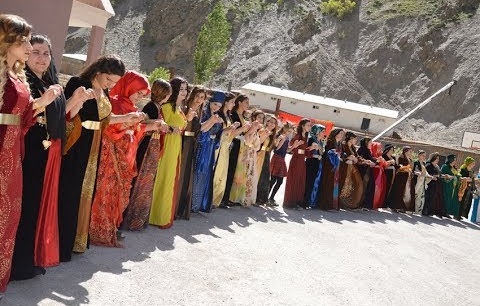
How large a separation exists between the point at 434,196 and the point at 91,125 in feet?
37.2

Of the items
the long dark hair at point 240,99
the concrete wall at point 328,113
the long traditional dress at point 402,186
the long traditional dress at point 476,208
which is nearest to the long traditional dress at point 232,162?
the long dark hair at point 240,99

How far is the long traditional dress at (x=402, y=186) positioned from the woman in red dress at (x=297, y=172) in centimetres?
376

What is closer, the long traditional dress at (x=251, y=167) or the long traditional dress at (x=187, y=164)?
the long traditional dress at (x=187, y=164)

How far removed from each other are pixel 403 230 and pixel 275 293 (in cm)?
634

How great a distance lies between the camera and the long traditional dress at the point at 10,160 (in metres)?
3.12

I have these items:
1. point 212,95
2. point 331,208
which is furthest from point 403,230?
point 212,95

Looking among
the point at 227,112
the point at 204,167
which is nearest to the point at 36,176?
the point at 204,167

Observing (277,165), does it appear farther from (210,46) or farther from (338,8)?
(338,8)

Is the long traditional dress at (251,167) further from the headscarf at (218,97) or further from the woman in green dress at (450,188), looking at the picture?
the woman in green dress at (450,188)

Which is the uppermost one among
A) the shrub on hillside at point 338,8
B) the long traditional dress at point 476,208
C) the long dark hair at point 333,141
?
the shrub on hillside at point 338,8

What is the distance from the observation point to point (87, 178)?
4441mm

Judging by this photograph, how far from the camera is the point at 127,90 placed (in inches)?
195

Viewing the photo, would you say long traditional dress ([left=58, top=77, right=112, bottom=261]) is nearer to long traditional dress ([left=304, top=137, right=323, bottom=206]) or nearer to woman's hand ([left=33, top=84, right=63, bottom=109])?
woman's hand ([left=33, top=84, right=63, bottom=109])

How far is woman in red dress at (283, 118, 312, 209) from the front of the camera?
10086 millimetres
